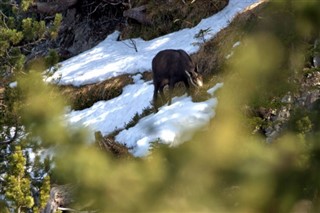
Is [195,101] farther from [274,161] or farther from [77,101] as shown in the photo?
[274,161]

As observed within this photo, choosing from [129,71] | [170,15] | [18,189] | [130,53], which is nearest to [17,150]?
[18,189]

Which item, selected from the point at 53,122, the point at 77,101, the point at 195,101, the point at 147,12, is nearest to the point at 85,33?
the point at 147,12

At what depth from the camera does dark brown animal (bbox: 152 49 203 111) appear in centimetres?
1378

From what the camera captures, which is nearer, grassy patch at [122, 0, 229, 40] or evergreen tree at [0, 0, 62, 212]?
evergreen tree at [0, 0, 62, 212]

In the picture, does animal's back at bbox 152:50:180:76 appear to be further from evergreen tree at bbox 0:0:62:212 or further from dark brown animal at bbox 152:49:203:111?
evergreen tree at bbox 0:0:62:212

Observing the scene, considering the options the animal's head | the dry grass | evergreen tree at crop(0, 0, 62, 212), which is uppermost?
evergreen tree at crop(0, 0, 62, 212)

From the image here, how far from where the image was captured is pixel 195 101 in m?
13.2

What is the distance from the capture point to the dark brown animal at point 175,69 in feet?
45.2

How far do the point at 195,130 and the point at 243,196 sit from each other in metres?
0.29

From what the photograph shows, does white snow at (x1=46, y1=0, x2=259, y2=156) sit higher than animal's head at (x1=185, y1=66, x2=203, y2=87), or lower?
lower

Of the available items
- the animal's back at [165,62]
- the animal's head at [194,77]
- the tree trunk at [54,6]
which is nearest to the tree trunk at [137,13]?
the tree trunk at [54,6]

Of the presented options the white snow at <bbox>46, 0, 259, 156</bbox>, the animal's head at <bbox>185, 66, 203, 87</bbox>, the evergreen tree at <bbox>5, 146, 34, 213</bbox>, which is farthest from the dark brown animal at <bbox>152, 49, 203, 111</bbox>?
Answer: the evergreen tree at <bbox>5, 146, 34, 213</bbox>

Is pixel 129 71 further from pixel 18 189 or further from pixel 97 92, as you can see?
pixel 18 189

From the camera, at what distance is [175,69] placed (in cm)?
1388
